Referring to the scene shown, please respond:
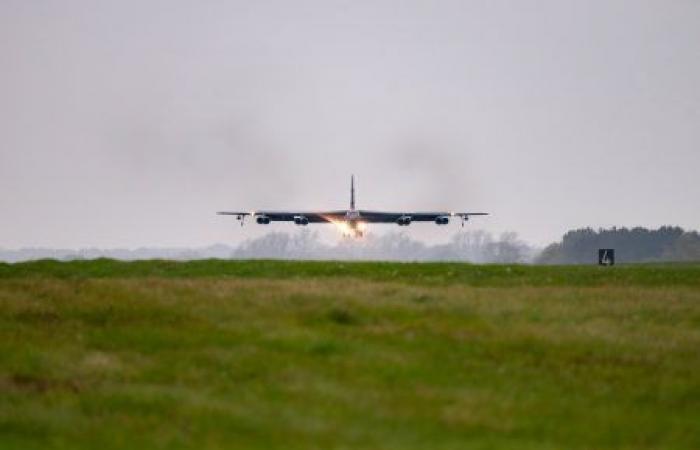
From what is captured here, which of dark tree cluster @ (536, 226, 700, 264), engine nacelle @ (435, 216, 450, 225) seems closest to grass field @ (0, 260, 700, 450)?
engine nacelle @ (435, 216, 450, 225)

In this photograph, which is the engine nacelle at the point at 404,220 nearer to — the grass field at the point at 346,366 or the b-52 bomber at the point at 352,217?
the b-52 bomber at the point at 352,217

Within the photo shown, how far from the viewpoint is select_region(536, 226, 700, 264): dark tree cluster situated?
182625 mm

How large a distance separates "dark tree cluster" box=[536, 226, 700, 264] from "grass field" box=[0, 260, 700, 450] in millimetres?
155438

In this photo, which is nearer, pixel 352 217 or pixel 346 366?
pixel 346 366

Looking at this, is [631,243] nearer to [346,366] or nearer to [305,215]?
[305,215]

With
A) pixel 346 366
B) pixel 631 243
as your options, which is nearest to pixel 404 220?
pixel 346 366

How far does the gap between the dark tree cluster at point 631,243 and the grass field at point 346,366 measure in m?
155

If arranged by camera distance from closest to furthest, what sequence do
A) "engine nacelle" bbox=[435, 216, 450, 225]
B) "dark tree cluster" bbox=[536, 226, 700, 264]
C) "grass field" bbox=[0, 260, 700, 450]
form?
1. "grass field" bbox=[0, 260, 700, 450]
2. "engine nacelle" bbox=[435, 216, 450, 225]
3. "dark tree cluster" bbox=[536, 226, 700, 264]

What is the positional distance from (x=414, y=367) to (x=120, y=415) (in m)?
7.14

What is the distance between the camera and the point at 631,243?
611ft

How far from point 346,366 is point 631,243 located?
577 feet

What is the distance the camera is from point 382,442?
16266 mm

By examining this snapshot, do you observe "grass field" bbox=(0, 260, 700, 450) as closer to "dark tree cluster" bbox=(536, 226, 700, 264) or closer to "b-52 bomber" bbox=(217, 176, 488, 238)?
"b-52 bomber" bbox=(217, 176, 488, 238)

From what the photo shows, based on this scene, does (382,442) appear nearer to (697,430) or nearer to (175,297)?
(697,430)
